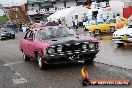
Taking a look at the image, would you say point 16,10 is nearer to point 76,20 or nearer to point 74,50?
point 76,20

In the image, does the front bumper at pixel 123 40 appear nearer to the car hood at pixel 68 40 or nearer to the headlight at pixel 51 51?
the car hood at pixel 68 40

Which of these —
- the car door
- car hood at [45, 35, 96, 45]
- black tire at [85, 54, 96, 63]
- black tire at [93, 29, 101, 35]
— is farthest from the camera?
black tire at [93, 29, 101, 35]

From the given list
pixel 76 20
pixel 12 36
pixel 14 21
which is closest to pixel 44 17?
pixel 14 21

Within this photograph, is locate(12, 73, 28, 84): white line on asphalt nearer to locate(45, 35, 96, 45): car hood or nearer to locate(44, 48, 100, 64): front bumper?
locate(44, 48, 100, 64): front bumper

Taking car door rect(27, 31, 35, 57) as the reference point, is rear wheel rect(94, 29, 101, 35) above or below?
below

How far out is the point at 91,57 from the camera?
12.0 metres

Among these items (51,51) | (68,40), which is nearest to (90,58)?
(68,40)

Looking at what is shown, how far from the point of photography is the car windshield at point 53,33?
12605 mm

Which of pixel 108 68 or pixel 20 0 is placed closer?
pixel 108 68

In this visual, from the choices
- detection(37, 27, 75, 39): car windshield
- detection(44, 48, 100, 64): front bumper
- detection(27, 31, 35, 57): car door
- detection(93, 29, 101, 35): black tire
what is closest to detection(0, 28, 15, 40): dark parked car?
detection(93, 29, 101, 35): black tire

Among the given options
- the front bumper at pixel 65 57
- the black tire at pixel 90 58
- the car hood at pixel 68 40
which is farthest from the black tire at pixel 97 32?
the front bumper at pixel 65 57

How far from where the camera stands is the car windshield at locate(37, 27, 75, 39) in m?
12.6

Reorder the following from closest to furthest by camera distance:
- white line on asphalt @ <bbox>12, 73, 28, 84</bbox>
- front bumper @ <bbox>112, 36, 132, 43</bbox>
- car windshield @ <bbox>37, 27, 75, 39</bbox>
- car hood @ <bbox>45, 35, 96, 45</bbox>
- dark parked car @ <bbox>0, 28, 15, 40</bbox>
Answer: white line on asphalt @ <bbox>12, 73, 28, 84</bbox>, car hood @ <bbox>45, 35, 96, 45</bbox>, car windshield @ <bbox>37, 27, 75, 39</bbox>, front bumper @ <bbox>112, 36, 132, 43</bbox>, dark parked car @ <bbox>0, 28, 15, 40</bbox>

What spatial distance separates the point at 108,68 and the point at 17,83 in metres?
3.10
